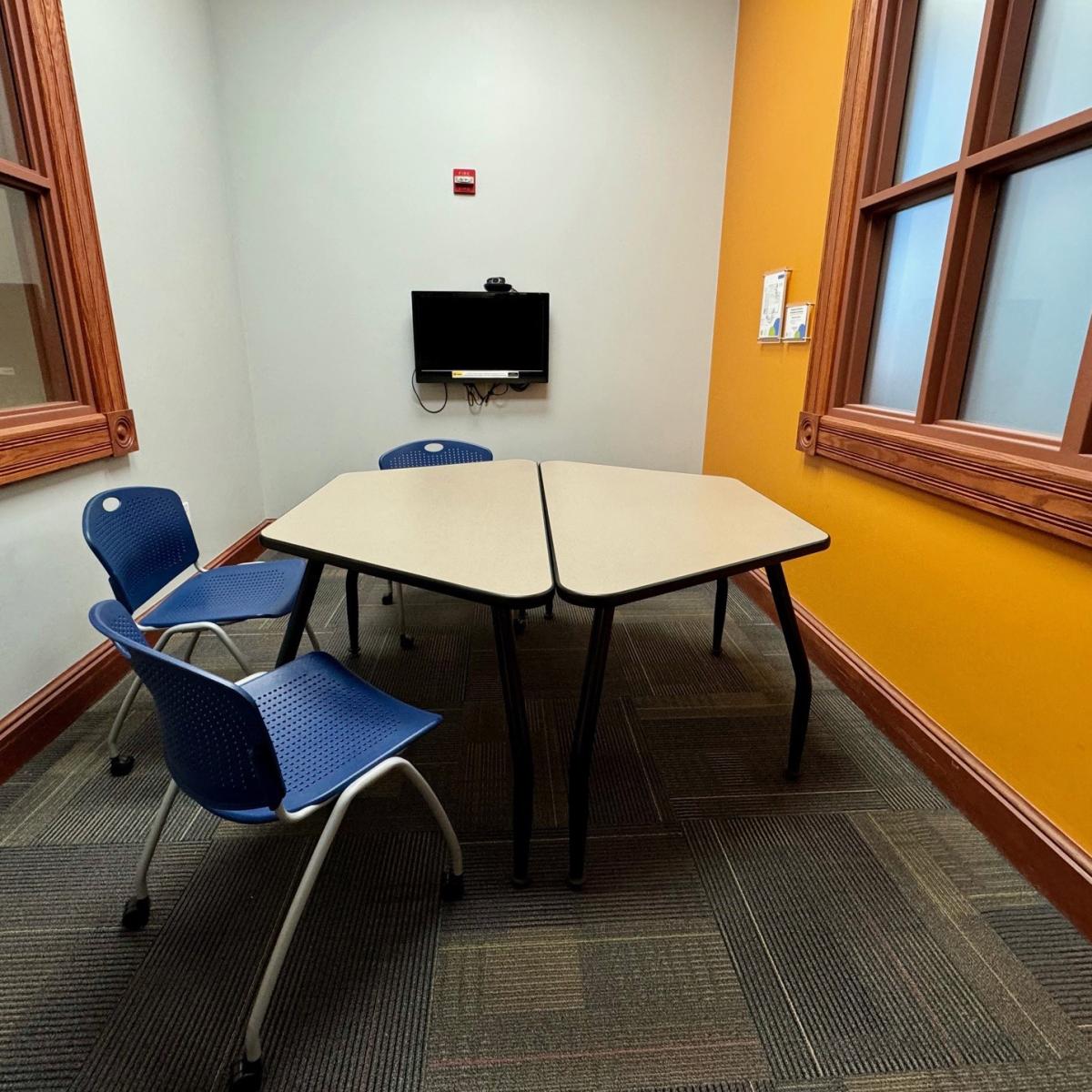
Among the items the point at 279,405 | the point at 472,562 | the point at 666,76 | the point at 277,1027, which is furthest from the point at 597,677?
the point at 666,76

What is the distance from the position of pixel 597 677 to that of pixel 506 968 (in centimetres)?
60

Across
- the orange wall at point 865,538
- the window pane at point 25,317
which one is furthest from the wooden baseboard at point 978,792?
the window pane at point 25,317

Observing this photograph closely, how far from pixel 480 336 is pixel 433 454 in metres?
0.98

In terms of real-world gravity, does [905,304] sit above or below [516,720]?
above

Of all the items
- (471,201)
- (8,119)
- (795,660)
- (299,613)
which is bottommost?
(795,660)

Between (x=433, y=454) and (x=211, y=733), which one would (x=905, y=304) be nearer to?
(x=433, y=454)

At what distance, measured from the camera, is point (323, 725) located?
1.28 m

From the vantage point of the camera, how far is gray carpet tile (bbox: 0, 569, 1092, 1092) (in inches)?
42.4

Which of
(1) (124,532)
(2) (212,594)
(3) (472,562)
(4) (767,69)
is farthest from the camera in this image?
(4) (767,69)

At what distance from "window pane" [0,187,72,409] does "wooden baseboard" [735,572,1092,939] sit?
2.96 metres

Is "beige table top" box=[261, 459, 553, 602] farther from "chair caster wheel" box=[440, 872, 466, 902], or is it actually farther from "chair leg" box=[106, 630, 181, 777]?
"chair caster wheel" box=[440, 872, 466, 902]

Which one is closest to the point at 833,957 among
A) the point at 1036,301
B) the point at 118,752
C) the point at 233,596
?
the point at 1036,301

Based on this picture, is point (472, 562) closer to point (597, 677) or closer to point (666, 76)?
point (597, 677)

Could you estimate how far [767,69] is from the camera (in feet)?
9.40
